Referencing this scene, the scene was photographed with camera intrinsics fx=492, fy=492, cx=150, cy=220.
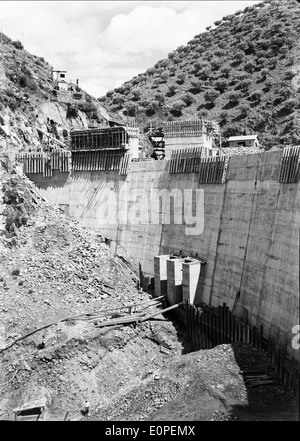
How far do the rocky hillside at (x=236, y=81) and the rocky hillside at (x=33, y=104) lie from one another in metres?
15.7

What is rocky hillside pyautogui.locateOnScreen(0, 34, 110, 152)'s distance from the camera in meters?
49.2

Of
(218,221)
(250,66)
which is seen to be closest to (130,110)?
(250,66)

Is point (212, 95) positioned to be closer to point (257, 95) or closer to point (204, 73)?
point (257, 95)

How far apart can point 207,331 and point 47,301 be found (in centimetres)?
1060

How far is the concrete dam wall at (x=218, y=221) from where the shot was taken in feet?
87.7

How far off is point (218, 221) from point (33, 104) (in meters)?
29.5

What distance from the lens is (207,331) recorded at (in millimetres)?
31656

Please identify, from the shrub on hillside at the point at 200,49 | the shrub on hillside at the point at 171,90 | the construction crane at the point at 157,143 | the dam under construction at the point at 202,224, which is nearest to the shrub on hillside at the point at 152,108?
the shrub on hillside at the point at 171,90

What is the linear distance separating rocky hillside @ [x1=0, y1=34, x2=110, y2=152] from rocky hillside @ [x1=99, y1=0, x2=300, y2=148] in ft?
51.6

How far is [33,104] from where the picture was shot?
5403 centimetres

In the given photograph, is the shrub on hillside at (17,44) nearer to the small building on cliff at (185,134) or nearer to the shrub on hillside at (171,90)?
the shrub on hillside at (171,90)

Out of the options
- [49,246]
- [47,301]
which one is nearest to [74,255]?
[49,246]
